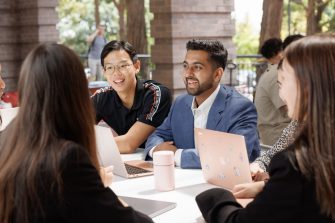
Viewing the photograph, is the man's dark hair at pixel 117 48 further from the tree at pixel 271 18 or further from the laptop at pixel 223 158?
the tree at pixel 271 18

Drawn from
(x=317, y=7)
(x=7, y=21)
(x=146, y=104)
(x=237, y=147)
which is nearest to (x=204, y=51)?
(x=146, y=104)

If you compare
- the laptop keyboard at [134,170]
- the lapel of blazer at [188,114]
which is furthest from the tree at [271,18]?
the laptop keyboard at [134,170]

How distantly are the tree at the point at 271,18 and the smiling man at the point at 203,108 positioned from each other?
7488mm

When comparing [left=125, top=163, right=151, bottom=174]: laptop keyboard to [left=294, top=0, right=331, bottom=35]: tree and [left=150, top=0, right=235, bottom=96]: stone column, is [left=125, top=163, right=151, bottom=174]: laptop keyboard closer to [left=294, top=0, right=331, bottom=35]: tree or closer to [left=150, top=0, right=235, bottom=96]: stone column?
[left=150, top=0, right=235, bottom=96]: stone column

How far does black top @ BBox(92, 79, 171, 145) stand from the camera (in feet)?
12.3

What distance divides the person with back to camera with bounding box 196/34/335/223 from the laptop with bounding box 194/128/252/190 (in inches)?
24.6

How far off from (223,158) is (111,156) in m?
0.67

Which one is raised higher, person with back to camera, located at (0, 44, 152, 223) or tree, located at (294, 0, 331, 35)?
tree, located at (294, 0, 331, 35)

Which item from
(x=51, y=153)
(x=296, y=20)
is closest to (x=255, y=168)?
(x=51, y=153)

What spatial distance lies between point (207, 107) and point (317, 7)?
1483 centimetres

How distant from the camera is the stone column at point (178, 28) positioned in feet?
21.5

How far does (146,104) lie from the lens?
3.79 meters

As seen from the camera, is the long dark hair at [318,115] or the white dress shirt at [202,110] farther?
the white dress shirt at [202,110]

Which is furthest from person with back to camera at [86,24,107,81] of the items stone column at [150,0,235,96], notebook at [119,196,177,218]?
notebook at [119,196,177,218]
